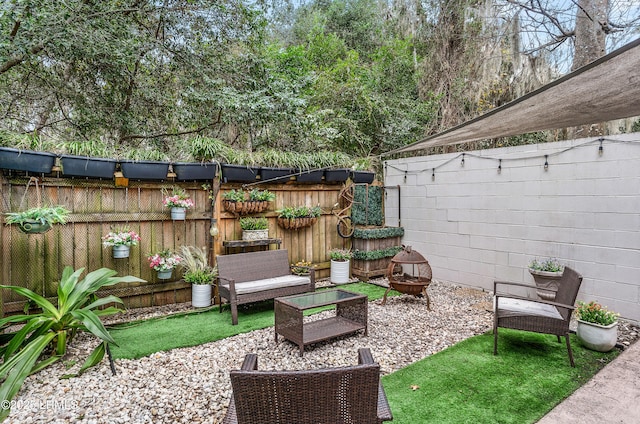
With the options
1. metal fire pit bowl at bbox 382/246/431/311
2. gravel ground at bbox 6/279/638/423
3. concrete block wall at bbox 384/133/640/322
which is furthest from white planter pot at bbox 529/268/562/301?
metal fire pit bowl at bbox 382/246/431/311

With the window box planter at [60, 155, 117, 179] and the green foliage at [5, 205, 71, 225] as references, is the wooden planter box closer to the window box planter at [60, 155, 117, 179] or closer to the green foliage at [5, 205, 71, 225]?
the window box planter at [60, 155, 117, 179]

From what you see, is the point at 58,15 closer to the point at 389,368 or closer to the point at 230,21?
the point at 230,21

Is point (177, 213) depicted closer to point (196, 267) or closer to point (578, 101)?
point (196, 267)

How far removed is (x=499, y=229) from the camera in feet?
15.9

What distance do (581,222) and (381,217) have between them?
2.97 meters

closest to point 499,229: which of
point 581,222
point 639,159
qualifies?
point 581,222

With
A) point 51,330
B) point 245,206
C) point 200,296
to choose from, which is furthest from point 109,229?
point 245,206

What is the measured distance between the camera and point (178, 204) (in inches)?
164

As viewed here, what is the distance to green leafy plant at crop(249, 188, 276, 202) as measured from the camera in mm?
4782

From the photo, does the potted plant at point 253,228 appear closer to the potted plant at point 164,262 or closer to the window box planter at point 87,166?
the potted plant at point 164,262

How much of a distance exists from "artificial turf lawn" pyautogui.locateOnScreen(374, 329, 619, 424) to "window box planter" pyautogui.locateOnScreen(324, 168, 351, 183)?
322 cm

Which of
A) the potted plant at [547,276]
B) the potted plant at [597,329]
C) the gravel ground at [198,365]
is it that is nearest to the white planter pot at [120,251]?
the gravel ground at [198,365]

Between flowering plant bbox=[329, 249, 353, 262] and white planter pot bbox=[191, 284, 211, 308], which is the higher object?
flowering plant bbox=[329, 249, 353, 262]

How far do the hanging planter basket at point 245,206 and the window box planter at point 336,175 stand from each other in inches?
48.3
